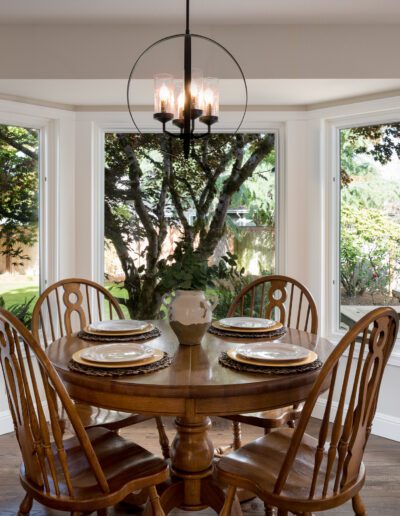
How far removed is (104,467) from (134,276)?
2.13 meters

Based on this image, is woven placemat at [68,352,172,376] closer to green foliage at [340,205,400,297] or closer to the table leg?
the table leg

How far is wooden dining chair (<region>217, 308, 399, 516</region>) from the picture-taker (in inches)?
58.9

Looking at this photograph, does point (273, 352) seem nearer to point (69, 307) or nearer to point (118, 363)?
point (118, 363)

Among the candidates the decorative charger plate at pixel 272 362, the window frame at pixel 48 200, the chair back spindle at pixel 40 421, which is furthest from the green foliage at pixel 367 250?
the chair back spindle at pixel 40 421

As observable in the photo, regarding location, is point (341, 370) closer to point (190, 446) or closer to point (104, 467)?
point (190, 446)

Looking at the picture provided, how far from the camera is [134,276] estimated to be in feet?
12.4

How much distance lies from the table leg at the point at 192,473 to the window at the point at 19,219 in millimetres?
1830

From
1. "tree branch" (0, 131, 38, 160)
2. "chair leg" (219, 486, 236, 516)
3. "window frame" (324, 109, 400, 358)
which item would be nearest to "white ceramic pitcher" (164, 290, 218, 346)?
"chair leg" (219, 486, 236, 516)

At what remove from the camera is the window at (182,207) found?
375cm

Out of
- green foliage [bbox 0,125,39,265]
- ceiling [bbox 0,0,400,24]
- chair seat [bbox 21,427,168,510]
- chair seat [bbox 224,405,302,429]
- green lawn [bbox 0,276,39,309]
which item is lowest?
chair seat [bbox 224,405,302,429]

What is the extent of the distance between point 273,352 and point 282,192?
199cm

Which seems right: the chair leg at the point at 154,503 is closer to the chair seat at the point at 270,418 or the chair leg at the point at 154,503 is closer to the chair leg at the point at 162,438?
the chair seat at the point at 270,418

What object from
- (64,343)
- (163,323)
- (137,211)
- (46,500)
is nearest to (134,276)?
(137,211)

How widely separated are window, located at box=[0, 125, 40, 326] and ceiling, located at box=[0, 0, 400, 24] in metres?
0.81
